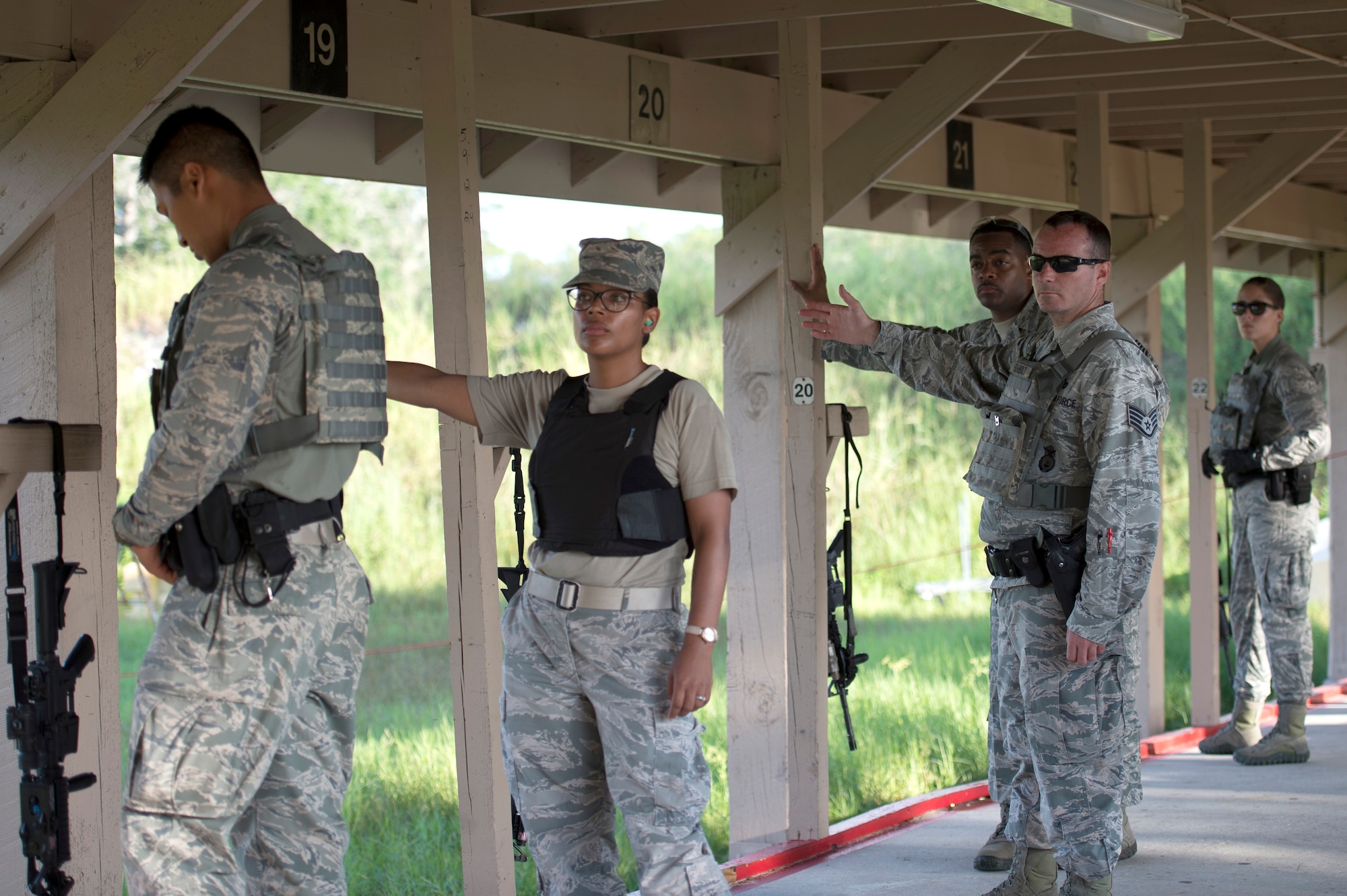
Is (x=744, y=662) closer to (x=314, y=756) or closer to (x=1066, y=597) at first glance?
(x=1066, y=597)

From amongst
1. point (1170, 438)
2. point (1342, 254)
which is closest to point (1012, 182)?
point (1342, 254)

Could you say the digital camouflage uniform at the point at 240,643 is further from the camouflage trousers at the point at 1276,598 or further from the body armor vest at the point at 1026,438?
the camouflage trousers at the point at 1276,598

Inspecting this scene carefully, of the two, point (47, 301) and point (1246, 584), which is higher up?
point (47, 301)

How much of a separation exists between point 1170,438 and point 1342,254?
39.5 ft

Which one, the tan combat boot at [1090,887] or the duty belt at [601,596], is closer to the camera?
the duty belt at [601,596]

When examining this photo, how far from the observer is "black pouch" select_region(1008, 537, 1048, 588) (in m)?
3.28

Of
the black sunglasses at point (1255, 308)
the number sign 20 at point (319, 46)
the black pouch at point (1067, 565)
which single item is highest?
the number sign 20 at point (319, 46)

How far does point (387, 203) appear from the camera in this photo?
1883cm

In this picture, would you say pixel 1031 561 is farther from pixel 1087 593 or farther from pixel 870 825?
pixel 870 825

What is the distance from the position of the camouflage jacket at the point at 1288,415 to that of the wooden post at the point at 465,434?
397cm

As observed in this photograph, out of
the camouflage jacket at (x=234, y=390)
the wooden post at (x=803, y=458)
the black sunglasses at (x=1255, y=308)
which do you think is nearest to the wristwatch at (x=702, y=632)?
the camouflage jacket at (x=234, y=390)

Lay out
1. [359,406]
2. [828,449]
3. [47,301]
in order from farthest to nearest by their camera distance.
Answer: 1. [828,449]
2. [47,301]
3. [359,406]

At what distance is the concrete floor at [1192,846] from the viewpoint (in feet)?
12.5

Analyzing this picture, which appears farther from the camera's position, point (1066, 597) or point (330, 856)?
point (1066, 597)
